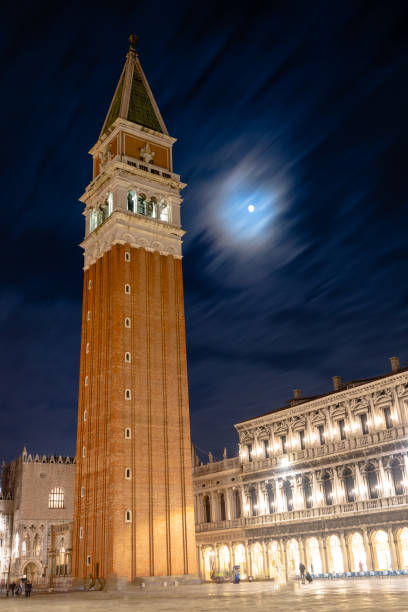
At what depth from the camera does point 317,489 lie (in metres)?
50.3

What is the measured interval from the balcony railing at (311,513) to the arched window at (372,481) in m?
0.76

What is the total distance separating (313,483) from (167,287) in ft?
68.1

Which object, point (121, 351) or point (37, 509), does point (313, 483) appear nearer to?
point (121, 351)

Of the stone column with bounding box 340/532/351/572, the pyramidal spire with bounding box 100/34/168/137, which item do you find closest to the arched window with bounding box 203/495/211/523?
the stone column with bounding box 340/532/351/572

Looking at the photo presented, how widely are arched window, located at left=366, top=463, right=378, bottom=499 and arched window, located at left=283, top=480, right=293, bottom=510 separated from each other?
9183mm

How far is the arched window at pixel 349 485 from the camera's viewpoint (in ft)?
156

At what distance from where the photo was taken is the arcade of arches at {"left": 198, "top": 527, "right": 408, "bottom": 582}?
42.9 meters

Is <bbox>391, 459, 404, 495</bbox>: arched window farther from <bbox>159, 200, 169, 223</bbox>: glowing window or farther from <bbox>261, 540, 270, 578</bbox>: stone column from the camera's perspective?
<bbox>159, 200, 169, 223</bbox>: glowing window

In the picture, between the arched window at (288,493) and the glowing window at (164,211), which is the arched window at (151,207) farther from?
the arched window at (288,493)

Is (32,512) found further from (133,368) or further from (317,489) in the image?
(317,489)

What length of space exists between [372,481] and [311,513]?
682cm

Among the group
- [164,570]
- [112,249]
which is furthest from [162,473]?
[112,249]

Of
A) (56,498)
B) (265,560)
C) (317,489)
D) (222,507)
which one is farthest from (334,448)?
(56,498)

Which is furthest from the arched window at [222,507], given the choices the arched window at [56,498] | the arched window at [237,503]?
the arched window at [56,498]
